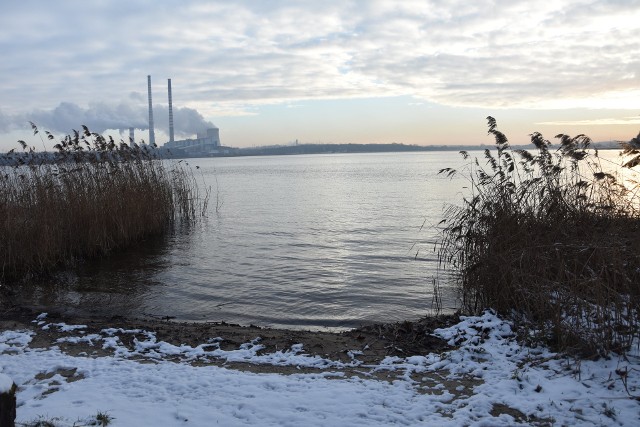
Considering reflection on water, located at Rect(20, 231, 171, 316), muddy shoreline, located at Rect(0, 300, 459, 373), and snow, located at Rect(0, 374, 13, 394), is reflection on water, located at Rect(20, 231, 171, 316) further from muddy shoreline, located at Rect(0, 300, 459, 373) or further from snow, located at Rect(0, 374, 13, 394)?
snow, located at Rect(0, 374, 13, 394)

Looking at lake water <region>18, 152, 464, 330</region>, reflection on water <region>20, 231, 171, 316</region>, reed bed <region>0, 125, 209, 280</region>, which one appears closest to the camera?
lake water <region>18, 152, 464, 330</region>

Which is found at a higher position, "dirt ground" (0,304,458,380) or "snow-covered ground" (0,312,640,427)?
"snow-covered ground" (0,312,640,427)

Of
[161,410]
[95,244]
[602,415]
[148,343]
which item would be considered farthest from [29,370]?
[95,244]

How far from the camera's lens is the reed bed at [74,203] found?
430 inches

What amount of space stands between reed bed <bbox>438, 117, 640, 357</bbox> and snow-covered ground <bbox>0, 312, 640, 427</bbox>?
0.40 m

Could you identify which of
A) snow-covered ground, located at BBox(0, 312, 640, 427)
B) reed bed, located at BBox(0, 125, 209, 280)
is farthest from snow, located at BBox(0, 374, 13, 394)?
reed bed, located at BBox(0, 125, 209, 280)

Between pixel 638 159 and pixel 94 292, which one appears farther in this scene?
pixel 94 292

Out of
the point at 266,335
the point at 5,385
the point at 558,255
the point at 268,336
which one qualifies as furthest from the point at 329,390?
the point at 558,255

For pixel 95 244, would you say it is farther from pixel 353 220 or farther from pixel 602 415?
pixel 602 415

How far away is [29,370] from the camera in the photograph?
5.51 metres

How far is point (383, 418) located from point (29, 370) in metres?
4.01

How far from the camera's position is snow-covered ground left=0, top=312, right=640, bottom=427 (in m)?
4.26

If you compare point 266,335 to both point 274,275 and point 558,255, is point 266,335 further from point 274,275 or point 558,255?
point 274,275

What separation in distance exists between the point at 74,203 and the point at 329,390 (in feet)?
33.8
